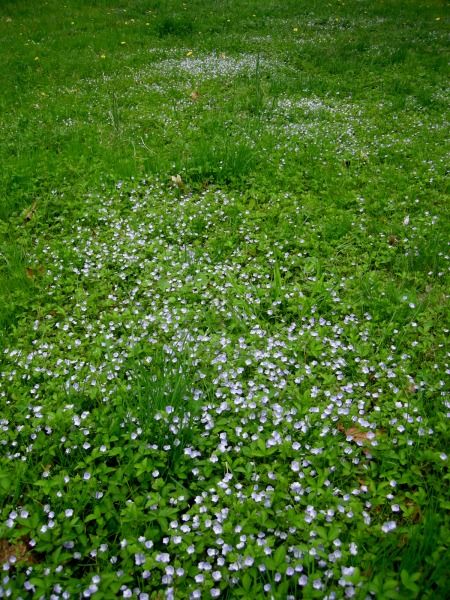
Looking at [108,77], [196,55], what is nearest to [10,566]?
[108,77]

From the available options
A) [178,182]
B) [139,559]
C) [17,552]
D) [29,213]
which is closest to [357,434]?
[139,559]

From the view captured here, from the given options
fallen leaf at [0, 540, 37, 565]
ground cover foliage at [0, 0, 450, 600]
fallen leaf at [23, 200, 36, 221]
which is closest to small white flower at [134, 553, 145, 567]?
ground cover foliage at [0, 0, 450, 600]

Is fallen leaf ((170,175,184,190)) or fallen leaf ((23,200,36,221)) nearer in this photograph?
fallen leaf ((23,200,36,221))

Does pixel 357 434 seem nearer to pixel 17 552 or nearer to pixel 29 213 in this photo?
pixel 17 552

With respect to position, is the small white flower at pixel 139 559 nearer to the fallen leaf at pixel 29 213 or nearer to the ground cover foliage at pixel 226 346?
the ground cover foliage at pixel 226 346

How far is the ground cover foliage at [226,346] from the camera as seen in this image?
2.46 m

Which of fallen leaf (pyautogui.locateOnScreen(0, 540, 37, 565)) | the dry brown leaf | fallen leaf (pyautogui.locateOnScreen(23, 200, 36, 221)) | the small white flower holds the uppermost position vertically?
fallen leaf (pyautogui.locateOnScreen(23, 200, 36, 221))

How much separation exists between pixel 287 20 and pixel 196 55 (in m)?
4.63

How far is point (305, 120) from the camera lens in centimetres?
768

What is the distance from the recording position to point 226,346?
12.1 feet

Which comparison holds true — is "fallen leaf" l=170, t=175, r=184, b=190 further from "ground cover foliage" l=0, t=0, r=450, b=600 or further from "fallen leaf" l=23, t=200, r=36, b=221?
"fallen leaf" l=23, t=200, r=36, b=221

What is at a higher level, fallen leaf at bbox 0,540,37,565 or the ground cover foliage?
the ground cover foliage

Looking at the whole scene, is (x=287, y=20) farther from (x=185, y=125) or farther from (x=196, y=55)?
(x=185, y=125)

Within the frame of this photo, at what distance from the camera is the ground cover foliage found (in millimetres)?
2465
